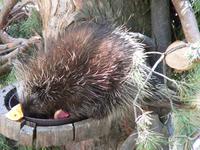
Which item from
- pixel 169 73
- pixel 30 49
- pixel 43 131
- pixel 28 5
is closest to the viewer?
pixel 43 131

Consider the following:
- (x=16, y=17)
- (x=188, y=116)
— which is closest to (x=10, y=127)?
(x=188, y=116)

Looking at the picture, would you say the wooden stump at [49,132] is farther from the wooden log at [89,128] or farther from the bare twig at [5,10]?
the bare twig at [5,10]

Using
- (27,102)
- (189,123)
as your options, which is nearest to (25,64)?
(27,102)

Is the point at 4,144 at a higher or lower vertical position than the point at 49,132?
lower

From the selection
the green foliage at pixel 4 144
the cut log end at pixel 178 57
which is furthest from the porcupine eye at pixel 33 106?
the green foliage at pixel 4 144

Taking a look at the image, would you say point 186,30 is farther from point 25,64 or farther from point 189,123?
point 25,64

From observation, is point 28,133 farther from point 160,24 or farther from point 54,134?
point 160,24
